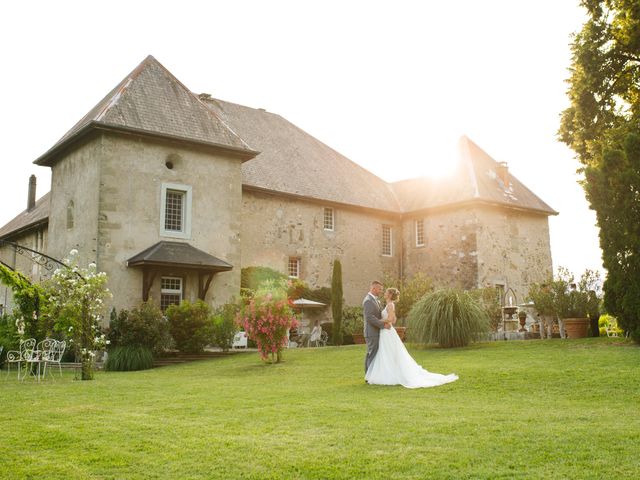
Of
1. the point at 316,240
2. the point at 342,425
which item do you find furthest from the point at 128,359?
the point at 316,240

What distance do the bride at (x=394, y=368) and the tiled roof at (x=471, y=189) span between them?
1773 cm

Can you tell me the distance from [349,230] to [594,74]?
42.4 ft

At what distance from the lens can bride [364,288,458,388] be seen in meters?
10.9

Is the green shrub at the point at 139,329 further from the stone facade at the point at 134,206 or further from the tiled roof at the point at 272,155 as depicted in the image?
the tiled roof at the point at 272,155

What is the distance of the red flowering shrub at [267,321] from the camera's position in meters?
15.9

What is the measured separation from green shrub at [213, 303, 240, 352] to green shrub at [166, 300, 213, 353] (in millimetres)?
247

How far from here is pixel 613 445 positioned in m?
5.60

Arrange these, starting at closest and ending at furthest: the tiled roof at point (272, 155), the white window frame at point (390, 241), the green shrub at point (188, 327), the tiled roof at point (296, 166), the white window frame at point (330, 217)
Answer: the green shrub at point (188, 327), the tiled roof at point (272, 155), the tiled roof at point (296, 166), the white window frame at point (330, 217), the white window frame at point (390, 241)

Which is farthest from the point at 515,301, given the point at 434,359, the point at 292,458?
the point at 292,458

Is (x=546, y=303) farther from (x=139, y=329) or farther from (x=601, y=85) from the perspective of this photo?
(x=139, y=329)

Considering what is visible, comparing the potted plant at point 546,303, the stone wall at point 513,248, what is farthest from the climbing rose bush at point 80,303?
the stone wall at point 513,248

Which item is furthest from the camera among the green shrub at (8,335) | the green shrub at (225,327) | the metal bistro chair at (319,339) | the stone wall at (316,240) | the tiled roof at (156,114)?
the stone wall at (316,240)

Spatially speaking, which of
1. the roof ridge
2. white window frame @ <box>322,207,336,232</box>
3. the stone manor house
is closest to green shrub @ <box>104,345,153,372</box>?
the stone manor house

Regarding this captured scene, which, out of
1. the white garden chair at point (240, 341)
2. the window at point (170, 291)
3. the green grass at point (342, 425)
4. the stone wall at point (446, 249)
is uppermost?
the stone wall at point (446, 249)
